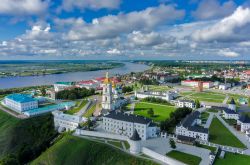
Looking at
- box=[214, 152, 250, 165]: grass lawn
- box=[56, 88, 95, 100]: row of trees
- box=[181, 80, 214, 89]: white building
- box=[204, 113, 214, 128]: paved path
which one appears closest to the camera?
box=[214, 152, 250, 165]: grass lawn

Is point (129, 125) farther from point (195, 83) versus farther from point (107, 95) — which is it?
point (195, 83)

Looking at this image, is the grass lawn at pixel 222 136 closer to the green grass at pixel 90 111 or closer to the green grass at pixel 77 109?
the green grass at pixel 90 111

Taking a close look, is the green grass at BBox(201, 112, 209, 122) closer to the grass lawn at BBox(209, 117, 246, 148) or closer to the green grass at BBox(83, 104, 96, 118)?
the grass lawn at BBox(209, 117, 246, 148)

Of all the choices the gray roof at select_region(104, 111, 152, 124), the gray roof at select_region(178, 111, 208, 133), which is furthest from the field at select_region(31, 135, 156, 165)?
the gray roof at select_region(178, 111, 208, 133)

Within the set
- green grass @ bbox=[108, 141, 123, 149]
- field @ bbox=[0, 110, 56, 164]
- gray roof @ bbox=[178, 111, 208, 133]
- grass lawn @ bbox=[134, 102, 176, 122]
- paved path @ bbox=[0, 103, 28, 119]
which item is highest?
gray roof @ bbox=[178, 111, 208, 133]

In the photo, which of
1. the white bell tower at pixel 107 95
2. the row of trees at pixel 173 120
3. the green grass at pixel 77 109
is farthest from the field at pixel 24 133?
the row of trees at pixel 173 120

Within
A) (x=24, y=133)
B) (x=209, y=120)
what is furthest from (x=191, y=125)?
(x=24, y=133)

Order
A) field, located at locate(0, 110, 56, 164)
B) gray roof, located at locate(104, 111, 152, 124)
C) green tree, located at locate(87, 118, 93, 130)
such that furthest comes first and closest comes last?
field, located at locate(0, 110, 56, 164), green tree, located at locate(87, 118, 93, 130), gray roof, located at locate(104, 111, 152, 124)
